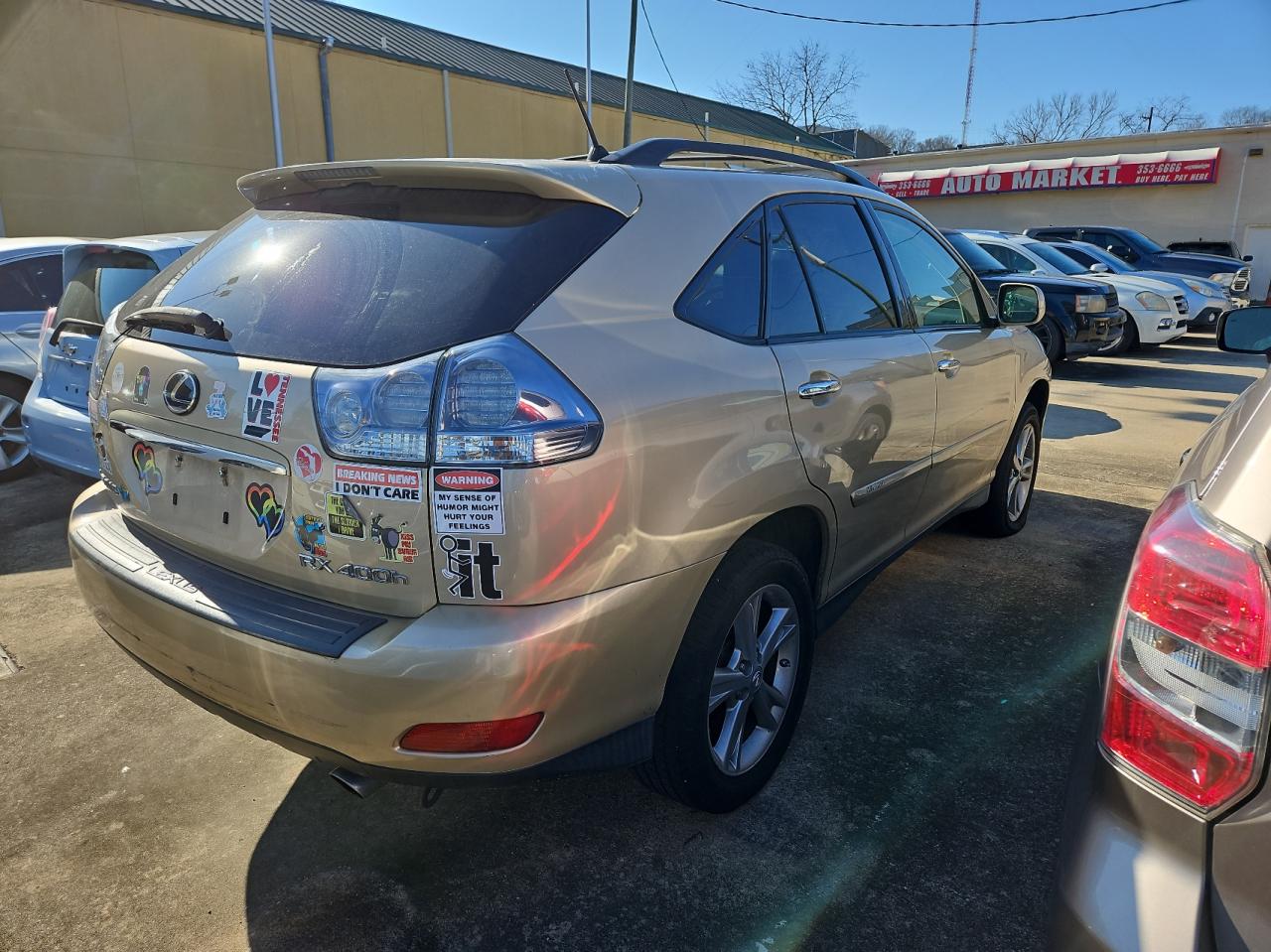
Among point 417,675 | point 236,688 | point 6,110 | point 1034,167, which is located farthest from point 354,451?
point 1034,167

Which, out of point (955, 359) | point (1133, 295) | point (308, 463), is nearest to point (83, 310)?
point (308, 463)

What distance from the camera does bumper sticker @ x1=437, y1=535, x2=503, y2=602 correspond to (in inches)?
65.8

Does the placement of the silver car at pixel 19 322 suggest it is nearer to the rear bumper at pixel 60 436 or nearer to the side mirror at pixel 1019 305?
the rear bumper at pixel 60 436

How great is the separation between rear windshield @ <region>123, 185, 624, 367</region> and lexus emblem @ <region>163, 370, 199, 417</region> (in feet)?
0.29

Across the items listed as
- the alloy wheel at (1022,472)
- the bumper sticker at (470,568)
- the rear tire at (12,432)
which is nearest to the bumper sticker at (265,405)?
the bumper sticker at (470,568)

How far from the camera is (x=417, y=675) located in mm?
1665

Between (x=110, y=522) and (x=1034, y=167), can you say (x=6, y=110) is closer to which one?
(x=110, y=522)

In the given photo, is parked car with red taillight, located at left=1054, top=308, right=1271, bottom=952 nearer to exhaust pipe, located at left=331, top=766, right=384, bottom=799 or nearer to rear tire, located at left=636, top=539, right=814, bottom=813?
rear tire, located at left=636, top=539, right=814, bottom=813

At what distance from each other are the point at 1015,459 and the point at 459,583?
12.0ft

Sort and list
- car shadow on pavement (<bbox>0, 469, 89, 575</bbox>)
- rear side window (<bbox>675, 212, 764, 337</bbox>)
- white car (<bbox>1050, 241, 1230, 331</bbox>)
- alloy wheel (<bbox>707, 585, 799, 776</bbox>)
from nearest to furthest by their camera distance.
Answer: rear side window (<bbox>675, 212, 764, 337</bbox>) < alloy wheel (<bbox>707, 585, 799, 776</bbox>) < car shadow on pavement (<bbox>0, 469, 89, 575</bbox>) < white car (<bbox>1050, 241, 1230, 331</bbox>)

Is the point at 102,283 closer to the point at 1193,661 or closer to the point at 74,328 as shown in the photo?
the point at 74,328

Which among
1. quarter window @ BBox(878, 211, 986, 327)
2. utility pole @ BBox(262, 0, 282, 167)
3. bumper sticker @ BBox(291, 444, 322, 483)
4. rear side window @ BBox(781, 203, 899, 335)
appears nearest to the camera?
bumper sticker @ BBox(291, 444, 322, 483)

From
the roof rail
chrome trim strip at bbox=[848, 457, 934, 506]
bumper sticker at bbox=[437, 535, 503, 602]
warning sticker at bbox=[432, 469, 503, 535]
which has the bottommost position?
chrome trim strip at bbox=[848, 457, 934, 506]

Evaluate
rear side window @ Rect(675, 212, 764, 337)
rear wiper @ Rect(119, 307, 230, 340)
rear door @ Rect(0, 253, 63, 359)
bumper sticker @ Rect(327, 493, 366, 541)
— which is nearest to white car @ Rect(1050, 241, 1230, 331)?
rear side window @ Rect(675, 212, 764, 337)
